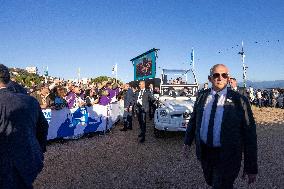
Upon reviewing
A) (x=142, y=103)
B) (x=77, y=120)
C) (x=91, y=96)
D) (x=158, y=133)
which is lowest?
(x=158, y=133)

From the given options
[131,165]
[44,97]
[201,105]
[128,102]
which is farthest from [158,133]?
[201,105]

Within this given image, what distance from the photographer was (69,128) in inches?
471

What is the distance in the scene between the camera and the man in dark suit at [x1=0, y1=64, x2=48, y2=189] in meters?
3.28

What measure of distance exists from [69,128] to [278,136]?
7.45 m

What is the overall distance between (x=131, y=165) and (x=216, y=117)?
464 cm

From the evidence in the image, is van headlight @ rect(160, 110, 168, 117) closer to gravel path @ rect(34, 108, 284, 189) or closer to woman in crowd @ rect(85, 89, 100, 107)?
gravel path @ rect(34, 108, 284, 189)

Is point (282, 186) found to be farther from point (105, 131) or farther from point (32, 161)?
point (105, 131)

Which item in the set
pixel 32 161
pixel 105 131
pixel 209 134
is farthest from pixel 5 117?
pixel 105 131

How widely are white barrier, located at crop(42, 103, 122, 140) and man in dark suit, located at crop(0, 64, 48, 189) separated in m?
7.61

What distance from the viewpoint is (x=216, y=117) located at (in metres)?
4.04

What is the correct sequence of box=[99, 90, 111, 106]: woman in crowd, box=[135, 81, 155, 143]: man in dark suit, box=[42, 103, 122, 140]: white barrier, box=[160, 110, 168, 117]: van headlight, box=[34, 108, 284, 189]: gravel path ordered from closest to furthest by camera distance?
box=[34, 108, 284, 189]: gravel path, box=[42, 103, 122, 140]: white barrier, box=[160, 110, 168, 117]: van headlight, box=[135, 81, 155, 143]: man in dark suit, box=[99, 90, 111, 106]: woman in crowd

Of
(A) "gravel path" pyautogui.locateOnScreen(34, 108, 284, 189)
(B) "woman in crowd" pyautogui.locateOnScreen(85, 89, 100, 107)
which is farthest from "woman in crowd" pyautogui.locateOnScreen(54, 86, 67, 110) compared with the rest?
(B) "woman in crowd" pyautogui.locateOnScreen(85, 89, 100, 107)

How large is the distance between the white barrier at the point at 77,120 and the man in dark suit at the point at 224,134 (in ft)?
25.2

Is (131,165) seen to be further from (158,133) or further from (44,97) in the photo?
(44,97)
